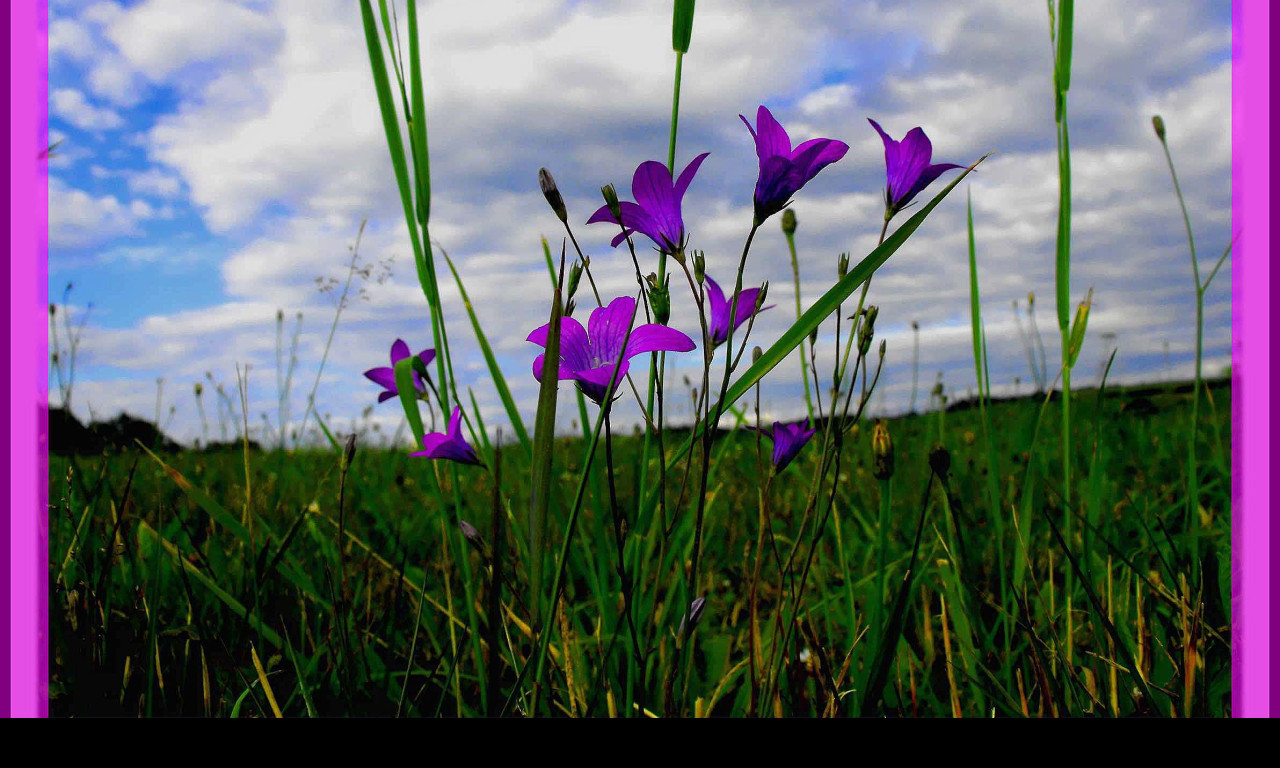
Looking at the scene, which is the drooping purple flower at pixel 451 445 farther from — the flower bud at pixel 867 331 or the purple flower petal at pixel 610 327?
the flower bud at pixel 867 331

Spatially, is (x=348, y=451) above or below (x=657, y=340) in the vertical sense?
below

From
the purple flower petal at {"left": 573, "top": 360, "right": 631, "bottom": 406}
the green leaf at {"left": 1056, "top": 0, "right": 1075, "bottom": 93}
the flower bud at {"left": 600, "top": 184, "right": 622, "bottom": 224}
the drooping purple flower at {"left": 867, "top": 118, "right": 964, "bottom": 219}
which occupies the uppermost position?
the green leaf at {"left": 1056, "top": 0, "right": 1075, "bottom": 93}

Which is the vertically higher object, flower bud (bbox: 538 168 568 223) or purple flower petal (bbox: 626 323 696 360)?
flower bud (bbox: 538 168 568 223)

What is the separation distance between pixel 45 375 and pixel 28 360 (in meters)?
0.04

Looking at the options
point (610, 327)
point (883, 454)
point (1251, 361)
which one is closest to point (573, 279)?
point (610, 327)

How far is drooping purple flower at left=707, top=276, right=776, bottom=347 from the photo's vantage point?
2.79 feet

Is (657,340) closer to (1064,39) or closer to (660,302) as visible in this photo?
(660,302)

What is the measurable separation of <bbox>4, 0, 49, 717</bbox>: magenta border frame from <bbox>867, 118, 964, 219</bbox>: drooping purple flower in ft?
3.30

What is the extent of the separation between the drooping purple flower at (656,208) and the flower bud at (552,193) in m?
0.03

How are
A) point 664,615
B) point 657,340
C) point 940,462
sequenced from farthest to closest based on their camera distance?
point 664,615
point 940,462
point 657,340

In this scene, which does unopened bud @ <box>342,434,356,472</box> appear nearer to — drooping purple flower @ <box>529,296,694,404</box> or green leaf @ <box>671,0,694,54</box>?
drooping purple flower @ <box>529,296,694,404</box>

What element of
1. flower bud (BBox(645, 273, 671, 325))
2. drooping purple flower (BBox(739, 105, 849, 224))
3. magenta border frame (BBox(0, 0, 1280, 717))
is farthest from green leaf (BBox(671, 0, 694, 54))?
magenta border frame (BBox(0, 0, 1280, 717))

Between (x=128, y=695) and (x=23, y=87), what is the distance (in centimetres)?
88

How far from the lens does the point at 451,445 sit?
3.21ft
